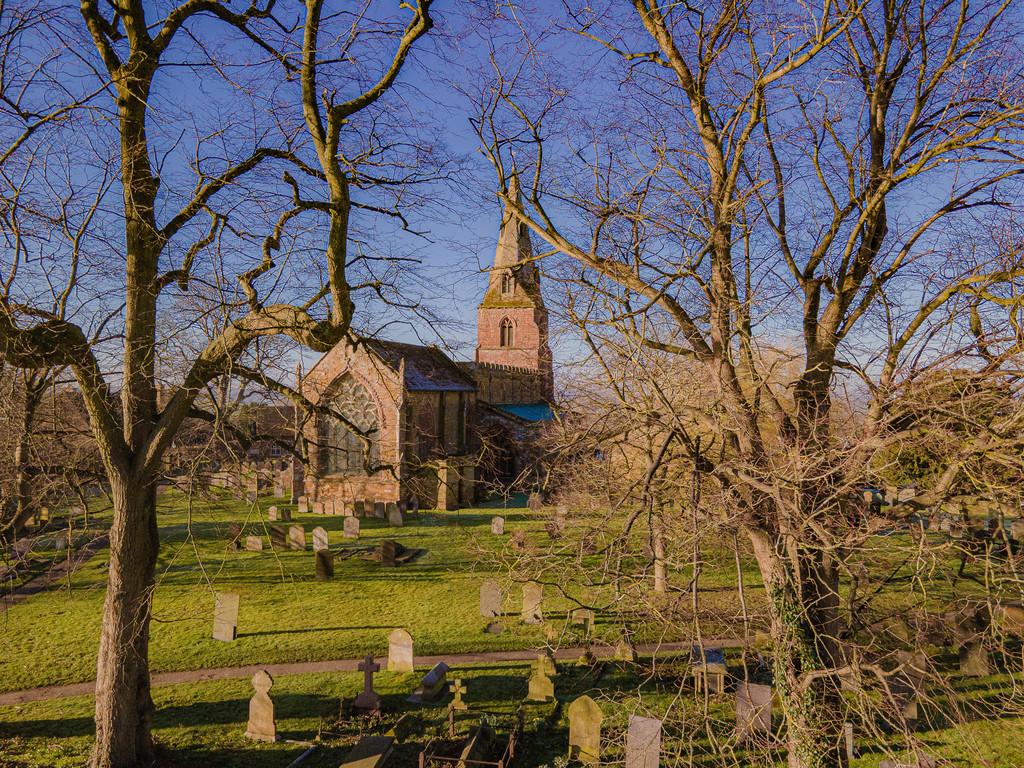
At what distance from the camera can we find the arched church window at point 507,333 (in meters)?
43.6

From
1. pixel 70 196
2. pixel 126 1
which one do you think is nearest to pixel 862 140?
pixel 126 1

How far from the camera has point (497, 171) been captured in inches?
299

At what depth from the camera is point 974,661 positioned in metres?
10.6

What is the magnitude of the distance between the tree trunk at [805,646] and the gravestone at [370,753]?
4.35 m

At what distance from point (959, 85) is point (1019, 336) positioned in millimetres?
2689

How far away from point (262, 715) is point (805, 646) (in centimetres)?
669


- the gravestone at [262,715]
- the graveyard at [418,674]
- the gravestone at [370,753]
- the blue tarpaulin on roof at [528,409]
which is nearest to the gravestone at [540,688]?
the graveyard at [418,674]

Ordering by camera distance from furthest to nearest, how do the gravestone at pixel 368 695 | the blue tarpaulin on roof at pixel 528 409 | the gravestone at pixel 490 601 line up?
1. the blue tarpaulin on roof at pixel 528 409
2. the gravestone at pixel 490 601
3. the gravestone at pixel 368 695

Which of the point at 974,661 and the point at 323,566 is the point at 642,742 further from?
the point at 323,566

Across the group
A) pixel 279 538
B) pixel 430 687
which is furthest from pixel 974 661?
pixel 279 538

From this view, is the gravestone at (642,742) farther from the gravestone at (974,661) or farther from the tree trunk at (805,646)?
the gravestone at (974,661)

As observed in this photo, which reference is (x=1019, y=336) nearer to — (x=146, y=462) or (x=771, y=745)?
(x=771, y=745)

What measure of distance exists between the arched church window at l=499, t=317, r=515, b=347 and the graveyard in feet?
89.5

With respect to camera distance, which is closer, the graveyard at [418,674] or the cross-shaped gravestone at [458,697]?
the graveyard at [418,674]
